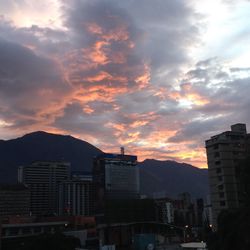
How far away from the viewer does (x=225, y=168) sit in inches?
3750

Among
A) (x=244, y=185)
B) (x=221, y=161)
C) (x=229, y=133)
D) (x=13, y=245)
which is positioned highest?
Result: (x=229, y=133)

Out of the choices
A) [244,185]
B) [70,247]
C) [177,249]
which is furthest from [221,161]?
[244,185]

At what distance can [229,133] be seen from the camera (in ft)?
336

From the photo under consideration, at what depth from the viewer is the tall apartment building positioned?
3671 inches

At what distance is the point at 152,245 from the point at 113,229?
57.3 m

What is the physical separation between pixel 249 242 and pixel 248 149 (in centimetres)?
6677

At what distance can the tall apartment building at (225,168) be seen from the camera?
93.2 m

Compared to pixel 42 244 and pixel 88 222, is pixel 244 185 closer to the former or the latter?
pixel 42 244

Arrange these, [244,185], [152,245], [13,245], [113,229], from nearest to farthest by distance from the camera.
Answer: [244,185], [152,245], [13,245], [113,229]

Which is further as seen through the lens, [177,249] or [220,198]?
[220,198]

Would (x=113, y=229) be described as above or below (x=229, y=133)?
below

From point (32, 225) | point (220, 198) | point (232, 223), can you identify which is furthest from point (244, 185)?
point (32, 225)

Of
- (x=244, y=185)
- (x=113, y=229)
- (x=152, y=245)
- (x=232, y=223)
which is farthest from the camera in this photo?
(x=113, y=229)

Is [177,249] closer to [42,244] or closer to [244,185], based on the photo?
[42,244]
